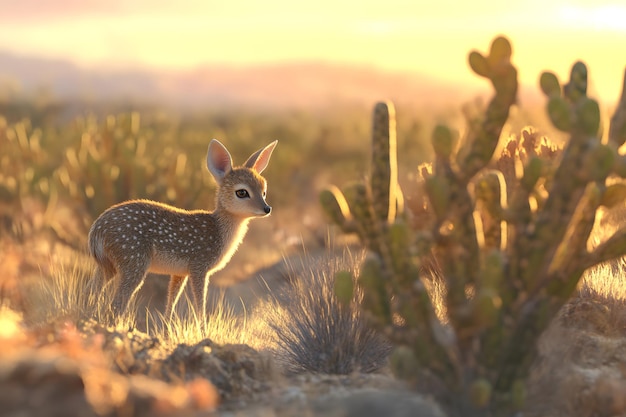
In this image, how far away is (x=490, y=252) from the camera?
5504 millimetres

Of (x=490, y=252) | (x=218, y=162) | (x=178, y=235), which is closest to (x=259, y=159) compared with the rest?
(x=218, y=162)

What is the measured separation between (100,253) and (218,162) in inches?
58.6

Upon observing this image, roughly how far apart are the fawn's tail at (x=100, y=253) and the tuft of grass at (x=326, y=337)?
169 cm

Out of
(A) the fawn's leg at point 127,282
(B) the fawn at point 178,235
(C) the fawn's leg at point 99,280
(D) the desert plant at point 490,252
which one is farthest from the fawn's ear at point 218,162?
(D) the desert plant at point 490,252

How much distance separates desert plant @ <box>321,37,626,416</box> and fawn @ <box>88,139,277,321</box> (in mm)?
2659

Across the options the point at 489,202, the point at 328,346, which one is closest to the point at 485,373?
the point at 489,202

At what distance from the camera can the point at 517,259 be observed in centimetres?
552

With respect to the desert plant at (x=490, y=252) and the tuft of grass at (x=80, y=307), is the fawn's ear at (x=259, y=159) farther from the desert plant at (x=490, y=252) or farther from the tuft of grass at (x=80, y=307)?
the desert plant at (x=490, y=252)

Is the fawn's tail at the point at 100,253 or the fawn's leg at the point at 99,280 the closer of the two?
the fawn's tail at the point at 100,253

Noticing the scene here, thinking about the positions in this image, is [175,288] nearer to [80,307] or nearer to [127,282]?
[127,282]

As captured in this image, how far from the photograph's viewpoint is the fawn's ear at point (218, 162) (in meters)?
8.48

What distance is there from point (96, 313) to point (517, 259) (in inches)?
154

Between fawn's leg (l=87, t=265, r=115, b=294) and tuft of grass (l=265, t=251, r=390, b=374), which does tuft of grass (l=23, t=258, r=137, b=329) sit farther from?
tuft of grass (l=265, t=251, r=390, b=374)

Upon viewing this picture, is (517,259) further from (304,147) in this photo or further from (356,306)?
(304,147)
